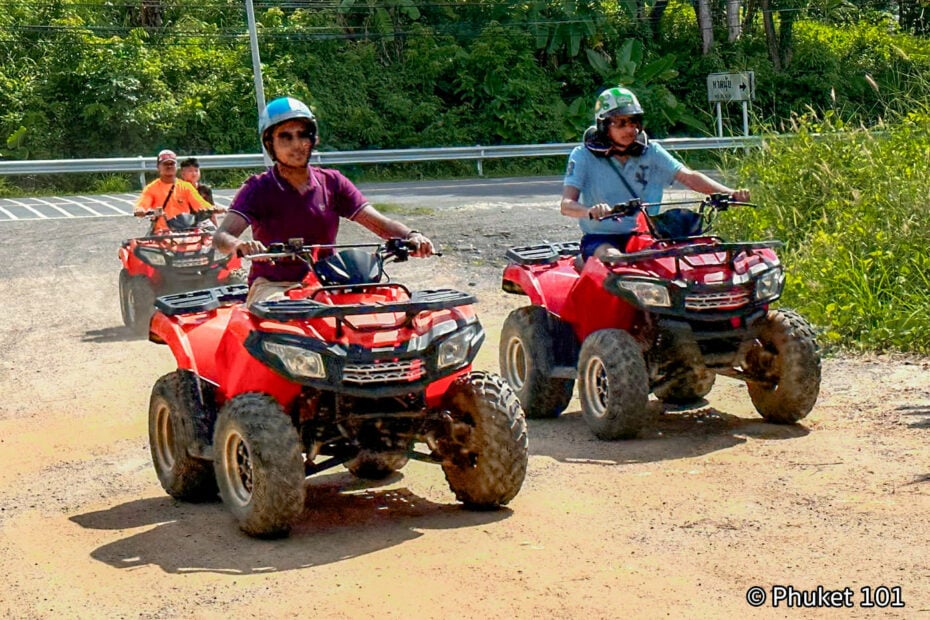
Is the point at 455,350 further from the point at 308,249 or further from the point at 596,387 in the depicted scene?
the point at 596,387

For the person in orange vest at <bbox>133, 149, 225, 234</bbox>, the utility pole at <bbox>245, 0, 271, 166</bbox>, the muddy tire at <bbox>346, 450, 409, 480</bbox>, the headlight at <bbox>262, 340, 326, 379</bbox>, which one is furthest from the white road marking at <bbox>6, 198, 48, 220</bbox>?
the headlight at <bbox>262, 340, 326, 379</bbox>

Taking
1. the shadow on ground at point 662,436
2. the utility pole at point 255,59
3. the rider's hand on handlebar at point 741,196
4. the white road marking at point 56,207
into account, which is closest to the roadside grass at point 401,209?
the white road marking at point 56,207

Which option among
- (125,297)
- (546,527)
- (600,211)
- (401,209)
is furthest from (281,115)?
(401,209)

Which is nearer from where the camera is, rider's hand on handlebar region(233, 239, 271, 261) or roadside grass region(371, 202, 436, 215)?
rider's hand on handlebar region(233, 239, 271, 261)

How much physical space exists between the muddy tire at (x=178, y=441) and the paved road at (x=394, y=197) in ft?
60.1

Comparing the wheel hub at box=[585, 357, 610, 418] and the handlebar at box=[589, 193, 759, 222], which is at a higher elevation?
the handlebar at box=[589, 193, 759, 222]

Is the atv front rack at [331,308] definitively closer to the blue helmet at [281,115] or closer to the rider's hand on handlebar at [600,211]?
the blue helmet at [281,115]

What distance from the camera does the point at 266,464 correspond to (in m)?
6.66

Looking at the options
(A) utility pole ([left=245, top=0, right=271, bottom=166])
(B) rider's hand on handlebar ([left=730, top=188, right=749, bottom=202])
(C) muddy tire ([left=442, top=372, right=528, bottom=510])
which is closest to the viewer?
(C) muddy tire ([left=442, top=372, right=528, bottom=510])

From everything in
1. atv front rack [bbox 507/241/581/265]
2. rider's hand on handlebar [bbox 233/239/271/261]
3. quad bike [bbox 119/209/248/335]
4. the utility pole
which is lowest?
quad bike [bbox 119/209/248/335]

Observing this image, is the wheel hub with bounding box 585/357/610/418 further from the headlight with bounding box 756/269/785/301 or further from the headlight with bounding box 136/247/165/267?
the headlight with bounding box 136/247/165/267

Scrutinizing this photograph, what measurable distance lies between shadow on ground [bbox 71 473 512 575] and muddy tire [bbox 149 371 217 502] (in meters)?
0.10

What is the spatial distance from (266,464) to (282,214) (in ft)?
4.81

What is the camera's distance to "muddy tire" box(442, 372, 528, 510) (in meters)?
7.06
